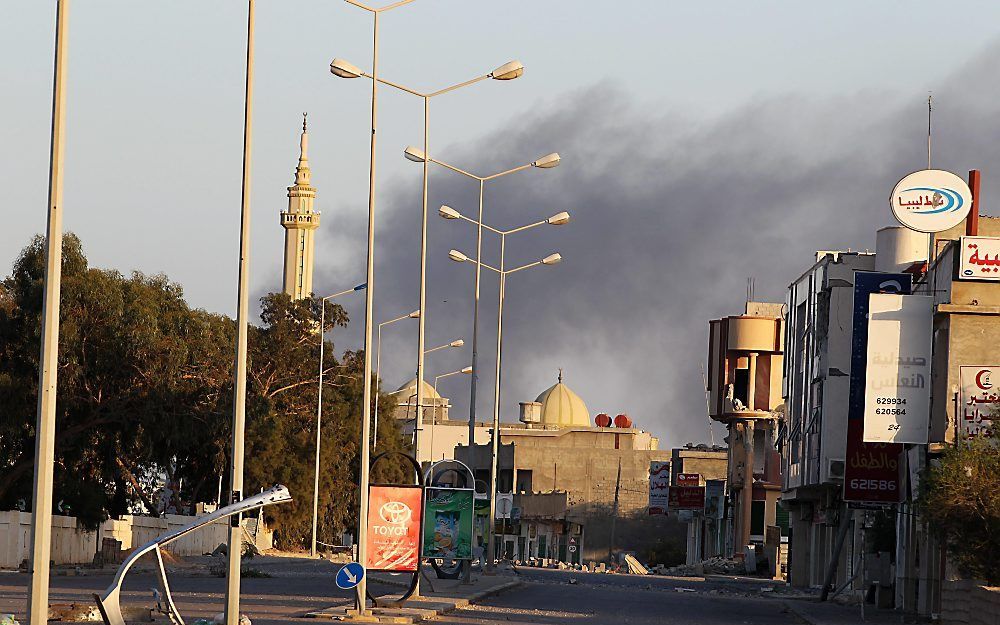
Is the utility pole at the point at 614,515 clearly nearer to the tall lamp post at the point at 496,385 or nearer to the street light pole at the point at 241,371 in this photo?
the tall lamp post at the point at 496,385

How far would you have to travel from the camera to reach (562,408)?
476ft

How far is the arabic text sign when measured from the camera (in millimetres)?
27688

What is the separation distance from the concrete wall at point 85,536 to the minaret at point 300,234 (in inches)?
1283

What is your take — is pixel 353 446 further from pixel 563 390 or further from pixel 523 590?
pixel 563 390

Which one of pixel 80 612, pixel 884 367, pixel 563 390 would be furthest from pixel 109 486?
pixel 563 390

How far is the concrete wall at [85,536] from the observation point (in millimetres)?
45062

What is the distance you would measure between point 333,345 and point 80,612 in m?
51.9

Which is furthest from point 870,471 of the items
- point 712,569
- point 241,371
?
point 712,569

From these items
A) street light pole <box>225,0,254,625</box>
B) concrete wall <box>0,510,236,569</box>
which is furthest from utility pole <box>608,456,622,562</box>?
street light pole <box>225,0,254,625</box>

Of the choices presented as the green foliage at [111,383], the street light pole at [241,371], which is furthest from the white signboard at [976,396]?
the green foliage at [111,383]

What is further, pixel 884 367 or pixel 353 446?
pixel 353 446

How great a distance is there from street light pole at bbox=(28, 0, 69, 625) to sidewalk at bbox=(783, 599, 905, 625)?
68.8ft

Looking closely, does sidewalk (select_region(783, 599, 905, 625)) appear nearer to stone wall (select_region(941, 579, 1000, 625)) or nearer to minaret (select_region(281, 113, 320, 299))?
stone wall (select_region(941, 579, 1000, 625))

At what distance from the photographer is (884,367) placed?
3659 cm
